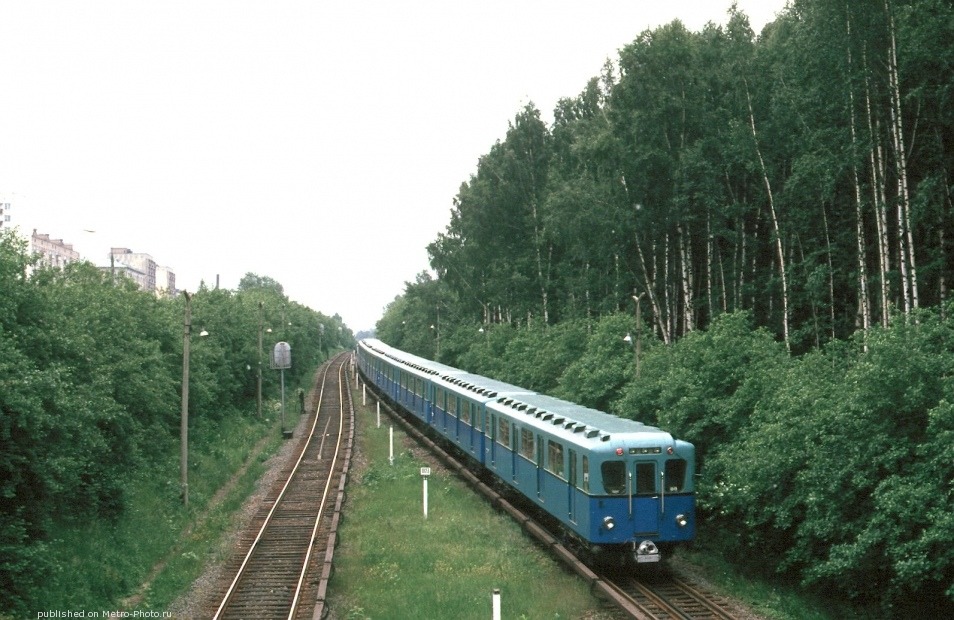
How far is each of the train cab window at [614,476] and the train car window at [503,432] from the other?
667 cm

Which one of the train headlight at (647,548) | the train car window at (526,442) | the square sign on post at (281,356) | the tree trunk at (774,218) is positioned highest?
the tree trunk at (774,218)

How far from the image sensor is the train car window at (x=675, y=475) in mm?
16359

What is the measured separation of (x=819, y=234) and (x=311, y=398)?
40.8 meters

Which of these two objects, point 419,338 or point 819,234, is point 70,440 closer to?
point 819,234

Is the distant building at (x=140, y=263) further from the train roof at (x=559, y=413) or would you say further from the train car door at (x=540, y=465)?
the train car door at (x=540, y=465)

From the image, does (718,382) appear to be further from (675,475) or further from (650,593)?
(650,593)

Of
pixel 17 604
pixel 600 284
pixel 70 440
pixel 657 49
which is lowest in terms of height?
pixel 17 604

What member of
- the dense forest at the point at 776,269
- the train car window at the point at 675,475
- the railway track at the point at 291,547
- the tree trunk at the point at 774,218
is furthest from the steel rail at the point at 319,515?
the tree trunk at the point at 774,218

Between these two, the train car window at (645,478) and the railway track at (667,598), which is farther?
the train car window at (645,478)

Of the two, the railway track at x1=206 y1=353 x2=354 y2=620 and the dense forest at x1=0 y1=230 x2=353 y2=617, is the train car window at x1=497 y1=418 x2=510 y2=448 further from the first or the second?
the dense forest at x1=0 y1=230 x2=353 y2=617

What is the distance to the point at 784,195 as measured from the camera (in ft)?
98.1

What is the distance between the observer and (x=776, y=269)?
35.1m

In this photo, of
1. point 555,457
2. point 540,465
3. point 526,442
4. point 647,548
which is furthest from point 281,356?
point 647,548

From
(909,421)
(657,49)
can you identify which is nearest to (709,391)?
(909,421)
